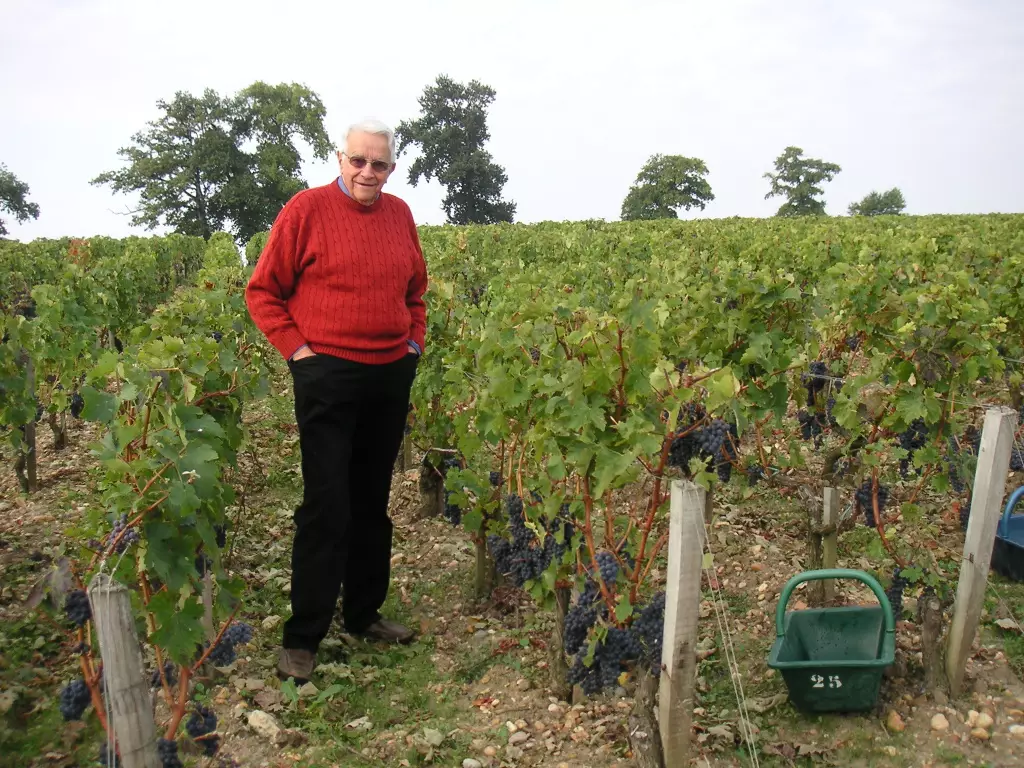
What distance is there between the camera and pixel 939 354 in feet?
13.1

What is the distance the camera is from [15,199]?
56.1 meters

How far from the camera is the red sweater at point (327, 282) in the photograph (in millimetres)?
3191

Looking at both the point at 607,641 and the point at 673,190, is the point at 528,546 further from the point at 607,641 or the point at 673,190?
the point at 673,190

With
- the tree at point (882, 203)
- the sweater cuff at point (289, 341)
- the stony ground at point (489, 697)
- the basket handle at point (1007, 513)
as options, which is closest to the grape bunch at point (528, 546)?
the stony ground at point (489, 697)

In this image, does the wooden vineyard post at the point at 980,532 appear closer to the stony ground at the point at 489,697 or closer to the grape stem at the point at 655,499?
the stony ground at the point at 489,697

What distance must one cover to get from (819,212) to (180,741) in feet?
244

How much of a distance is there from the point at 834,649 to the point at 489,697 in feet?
4.69

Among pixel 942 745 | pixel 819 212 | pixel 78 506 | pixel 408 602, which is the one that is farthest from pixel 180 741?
pixel 819 212

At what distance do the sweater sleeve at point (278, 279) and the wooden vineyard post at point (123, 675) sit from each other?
1.29 m

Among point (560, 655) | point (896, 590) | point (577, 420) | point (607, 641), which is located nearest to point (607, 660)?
point (607, 641)

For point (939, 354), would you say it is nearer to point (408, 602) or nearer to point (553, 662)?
point (553, 662)

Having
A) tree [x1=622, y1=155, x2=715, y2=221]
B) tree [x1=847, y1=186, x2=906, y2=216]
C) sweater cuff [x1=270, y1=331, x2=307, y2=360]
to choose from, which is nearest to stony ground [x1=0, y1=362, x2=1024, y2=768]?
sweater cuff [x1=270, y1=331, x2=307, y2=360]

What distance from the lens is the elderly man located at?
3.20 m

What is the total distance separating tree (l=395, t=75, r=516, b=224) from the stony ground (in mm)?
55454
